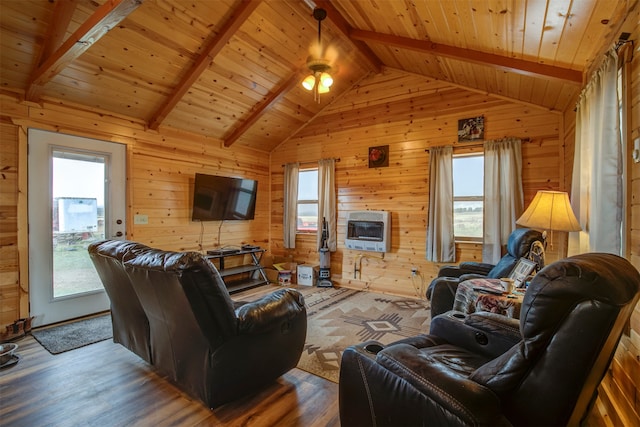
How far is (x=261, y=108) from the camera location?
4.91 m

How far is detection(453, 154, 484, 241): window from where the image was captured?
14.4ft

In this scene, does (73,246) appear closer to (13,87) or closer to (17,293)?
(17,293)

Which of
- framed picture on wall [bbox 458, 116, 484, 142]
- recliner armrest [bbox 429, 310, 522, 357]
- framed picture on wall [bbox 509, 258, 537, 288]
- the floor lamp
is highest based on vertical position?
framed picture on wall [bbox 458, 116, 484, 142]

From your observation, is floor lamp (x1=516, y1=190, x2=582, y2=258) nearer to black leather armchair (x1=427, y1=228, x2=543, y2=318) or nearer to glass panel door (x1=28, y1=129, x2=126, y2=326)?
black leather armchair (x1=427, y1=228, x2=543, y2=318)

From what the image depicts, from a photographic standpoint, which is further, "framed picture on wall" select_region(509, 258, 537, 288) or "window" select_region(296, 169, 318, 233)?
"window" select_region(296, 169, 318, 233)

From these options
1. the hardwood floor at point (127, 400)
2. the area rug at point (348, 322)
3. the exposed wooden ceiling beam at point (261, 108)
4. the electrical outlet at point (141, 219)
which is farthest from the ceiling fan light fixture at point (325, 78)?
the electrical outlet at point (141, 219)

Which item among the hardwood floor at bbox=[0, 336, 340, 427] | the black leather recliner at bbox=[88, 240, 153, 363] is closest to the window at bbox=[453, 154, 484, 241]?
the hardwood floor at bbox=[0, 336, 340, 427]

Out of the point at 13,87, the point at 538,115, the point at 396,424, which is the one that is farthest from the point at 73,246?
the point at 538,115

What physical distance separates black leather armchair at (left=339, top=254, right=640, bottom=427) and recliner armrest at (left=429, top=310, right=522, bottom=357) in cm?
40

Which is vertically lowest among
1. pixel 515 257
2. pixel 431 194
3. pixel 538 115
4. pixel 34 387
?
pixel 34 387

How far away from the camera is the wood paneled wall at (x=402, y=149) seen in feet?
13.2

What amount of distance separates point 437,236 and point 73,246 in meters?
4.64

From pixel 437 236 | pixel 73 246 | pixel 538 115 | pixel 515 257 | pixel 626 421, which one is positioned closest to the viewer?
pixel 626 421

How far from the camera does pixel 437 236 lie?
14.6 feet
